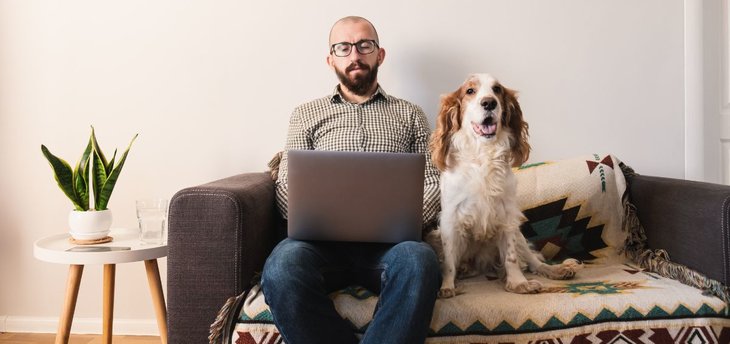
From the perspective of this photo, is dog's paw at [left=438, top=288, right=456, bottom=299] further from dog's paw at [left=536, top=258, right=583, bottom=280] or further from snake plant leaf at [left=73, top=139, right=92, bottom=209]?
snake plant leaf at [left=73, top=139, right=92, bottom=209]

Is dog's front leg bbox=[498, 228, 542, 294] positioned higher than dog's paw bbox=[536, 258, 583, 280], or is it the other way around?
dog's front leg bbox=[498, 228, 542, 294]

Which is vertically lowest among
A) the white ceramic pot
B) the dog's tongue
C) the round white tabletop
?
the round white tabletop

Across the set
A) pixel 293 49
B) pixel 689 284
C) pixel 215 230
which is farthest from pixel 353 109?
pixel 689 284

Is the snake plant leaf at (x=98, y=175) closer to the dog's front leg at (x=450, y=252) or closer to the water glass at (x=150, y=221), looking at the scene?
the water glass at (x=150, y=221)

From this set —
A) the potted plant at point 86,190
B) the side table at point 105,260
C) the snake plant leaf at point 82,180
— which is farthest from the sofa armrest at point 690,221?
the snake plant leaf at point 82,180

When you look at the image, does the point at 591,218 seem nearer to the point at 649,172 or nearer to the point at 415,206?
the point at 649,172

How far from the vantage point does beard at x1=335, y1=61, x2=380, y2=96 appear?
6.64 ft

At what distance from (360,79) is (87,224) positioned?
1.17 meters

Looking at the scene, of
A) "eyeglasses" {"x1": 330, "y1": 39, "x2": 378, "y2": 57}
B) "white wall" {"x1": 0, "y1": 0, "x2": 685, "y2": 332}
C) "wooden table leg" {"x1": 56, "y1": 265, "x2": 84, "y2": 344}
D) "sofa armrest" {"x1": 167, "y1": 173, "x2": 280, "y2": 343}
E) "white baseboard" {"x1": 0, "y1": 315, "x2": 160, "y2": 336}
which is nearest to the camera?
"sofa armrest" {"x1": 167, "y1": 173, "x2": 280, "y2": 343}

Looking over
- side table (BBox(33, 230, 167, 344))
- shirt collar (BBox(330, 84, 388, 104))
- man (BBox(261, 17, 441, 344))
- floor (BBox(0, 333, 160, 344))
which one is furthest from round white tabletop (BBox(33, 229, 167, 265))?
shirt collar (BBox(330, 84, 388, 104))

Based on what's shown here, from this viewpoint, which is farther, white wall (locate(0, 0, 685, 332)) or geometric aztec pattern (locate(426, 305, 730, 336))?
white wall (locate(0, 0, 685, 332))

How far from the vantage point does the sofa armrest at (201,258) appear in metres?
1.43

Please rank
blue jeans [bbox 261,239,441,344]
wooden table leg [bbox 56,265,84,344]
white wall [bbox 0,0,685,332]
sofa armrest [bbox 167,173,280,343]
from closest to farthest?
blue jeans [bbox 261,239,441,344] → sofa armrest [bbox 167,173,280,343] → wooden table leg [bbox 56,265,84,344] → white wall [bbox 0,0,685,332]

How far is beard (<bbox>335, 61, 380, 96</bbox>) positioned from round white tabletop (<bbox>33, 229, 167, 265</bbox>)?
958mm
